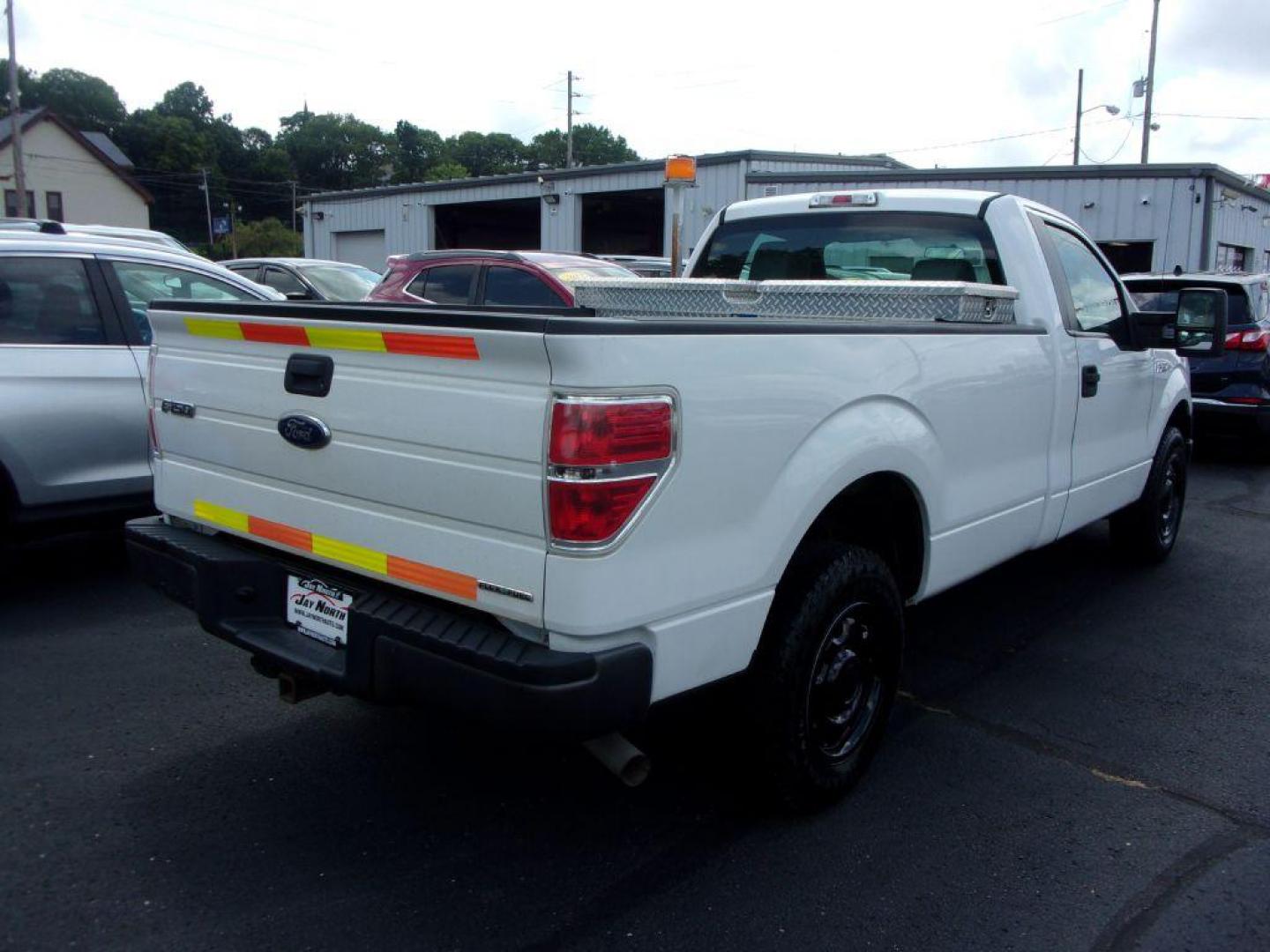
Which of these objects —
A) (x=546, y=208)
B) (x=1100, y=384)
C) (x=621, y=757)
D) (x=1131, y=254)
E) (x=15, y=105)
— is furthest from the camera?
(x=15, y=105)

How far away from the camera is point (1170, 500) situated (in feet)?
20.5

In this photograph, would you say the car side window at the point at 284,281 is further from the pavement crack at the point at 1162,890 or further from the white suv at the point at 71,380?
the pavement crack at the point at 1162,890

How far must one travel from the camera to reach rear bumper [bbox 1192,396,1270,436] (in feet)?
30.8

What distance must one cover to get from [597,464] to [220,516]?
5.05 feet

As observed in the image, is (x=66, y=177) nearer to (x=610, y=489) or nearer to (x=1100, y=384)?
(x=1100, y=384)

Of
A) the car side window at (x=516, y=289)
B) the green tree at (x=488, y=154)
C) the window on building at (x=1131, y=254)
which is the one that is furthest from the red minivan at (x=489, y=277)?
the green tree at (x=488, y=154)

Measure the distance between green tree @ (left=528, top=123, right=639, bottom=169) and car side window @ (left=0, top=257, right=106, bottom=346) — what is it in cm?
8300

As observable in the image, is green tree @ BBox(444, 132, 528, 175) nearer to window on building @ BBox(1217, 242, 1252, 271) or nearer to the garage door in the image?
the garage door

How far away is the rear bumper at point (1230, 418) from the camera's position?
9.39m

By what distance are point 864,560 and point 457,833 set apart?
4.82ft

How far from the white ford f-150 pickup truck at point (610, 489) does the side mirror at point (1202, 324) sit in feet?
4.78

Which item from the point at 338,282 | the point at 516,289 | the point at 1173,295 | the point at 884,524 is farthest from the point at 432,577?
the point at 338,282

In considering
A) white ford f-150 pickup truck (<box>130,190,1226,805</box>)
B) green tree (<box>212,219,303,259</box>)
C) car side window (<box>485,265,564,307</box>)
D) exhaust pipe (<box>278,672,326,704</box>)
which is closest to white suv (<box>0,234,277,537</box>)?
white ford f-150 pickup truck (<box>130,190,1226,805</box>)

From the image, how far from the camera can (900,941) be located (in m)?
2.64
